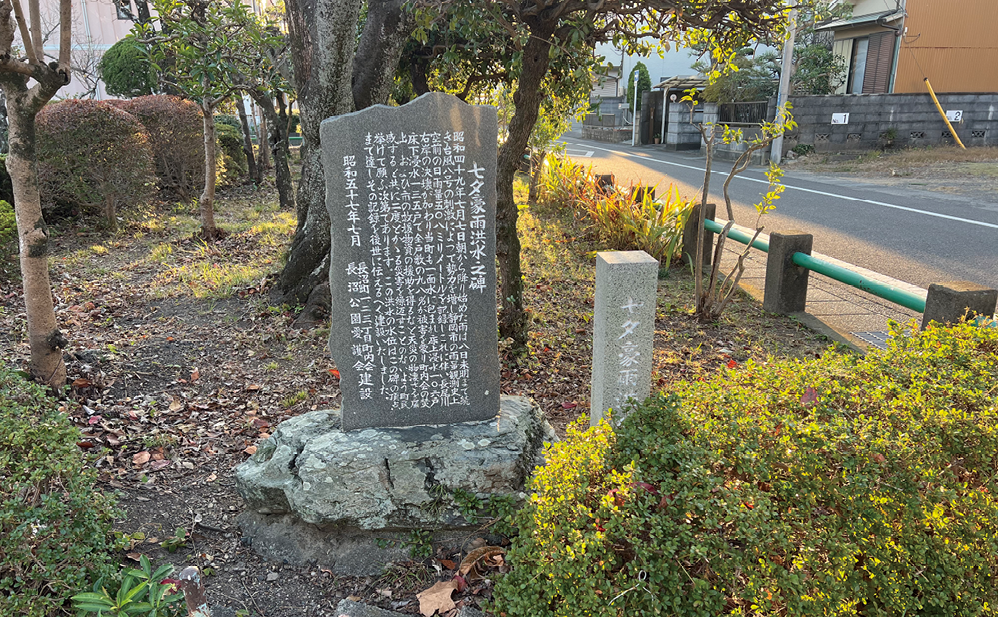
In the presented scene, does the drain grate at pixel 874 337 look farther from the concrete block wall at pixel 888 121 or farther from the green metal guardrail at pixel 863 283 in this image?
the concrete block wall at pixel 888 121

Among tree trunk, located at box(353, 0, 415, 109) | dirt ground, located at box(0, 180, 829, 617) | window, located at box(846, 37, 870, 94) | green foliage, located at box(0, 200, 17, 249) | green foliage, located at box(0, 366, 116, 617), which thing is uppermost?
window, located at box(846, 37, 870, 94)

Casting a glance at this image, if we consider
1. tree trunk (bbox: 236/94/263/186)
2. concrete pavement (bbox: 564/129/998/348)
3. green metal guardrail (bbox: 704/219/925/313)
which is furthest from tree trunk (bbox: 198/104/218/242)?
green metal guardrail (bbox: 704/219/925/313)

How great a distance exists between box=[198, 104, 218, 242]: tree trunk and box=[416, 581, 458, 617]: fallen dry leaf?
717 cm

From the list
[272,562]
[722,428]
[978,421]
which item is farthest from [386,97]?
[978,421]

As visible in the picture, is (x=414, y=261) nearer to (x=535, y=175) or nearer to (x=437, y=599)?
(x=437, y=599)

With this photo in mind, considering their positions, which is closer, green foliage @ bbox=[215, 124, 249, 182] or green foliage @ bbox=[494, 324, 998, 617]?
green foliage @ bbox=[494, 324, 998, 617]

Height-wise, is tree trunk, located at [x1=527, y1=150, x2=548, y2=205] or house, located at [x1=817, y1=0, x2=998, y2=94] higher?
house, located at [x1=817, y1=0, x2=998, y2=94]

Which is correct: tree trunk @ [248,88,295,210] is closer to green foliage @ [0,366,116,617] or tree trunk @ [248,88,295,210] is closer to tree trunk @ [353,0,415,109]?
tree trunk @ [353,0,415,109]

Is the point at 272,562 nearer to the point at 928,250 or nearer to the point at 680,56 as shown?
the point at 928,250

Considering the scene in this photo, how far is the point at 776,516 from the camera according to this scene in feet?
7.05

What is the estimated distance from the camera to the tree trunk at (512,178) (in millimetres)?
4574

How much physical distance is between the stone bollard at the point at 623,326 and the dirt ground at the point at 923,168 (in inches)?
431

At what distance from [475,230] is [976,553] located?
2373 mm

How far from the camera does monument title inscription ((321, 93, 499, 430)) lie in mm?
3195
